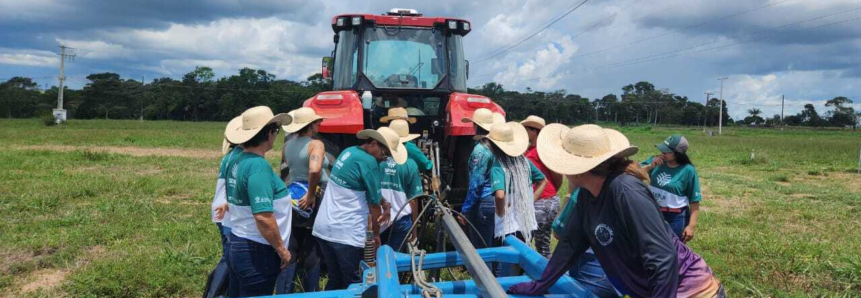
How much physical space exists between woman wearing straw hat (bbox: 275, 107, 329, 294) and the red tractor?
6.09ft

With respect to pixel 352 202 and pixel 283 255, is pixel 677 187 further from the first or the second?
pixel 283 255

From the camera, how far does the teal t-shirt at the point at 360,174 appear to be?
3518 mm

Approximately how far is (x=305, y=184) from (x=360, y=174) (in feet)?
2.67

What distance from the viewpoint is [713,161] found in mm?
18125

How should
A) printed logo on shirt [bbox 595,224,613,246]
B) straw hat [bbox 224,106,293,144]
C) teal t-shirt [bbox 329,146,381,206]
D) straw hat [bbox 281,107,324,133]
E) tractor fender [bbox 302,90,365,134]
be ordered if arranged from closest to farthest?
printed logo on shirt [bbox 595,224,613,246], straw hat [bbox 224,106,293,144], teal t-shirt [bbox 329,146,381,206], straw hat [bbox 281,107,324,133], tractor fender [bbox 302,90,365,134]

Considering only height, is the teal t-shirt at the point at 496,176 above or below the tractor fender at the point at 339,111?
below

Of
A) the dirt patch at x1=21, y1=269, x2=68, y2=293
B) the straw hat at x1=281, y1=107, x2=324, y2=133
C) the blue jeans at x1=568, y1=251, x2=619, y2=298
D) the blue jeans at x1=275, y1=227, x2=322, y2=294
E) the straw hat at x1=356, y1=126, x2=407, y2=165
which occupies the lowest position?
the dirt patch at x1=21, y1=269, x2=68, y2=293

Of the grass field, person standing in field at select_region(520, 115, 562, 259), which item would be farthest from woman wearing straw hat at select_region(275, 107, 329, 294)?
person standing in field at select_region(520, 115, 562, 259)

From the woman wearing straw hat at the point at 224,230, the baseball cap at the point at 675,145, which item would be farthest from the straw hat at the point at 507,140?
the woman wearing straw hat at the point at 224,230

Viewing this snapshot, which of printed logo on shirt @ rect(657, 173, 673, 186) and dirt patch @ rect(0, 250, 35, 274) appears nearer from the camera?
printed logo on shirt @ rect(657, 173, 673, 186)

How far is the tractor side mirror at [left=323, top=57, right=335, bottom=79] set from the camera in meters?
7.46

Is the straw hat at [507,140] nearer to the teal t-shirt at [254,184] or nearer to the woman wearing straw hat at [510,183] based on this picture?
the woman wearing straw hat at [510,183]

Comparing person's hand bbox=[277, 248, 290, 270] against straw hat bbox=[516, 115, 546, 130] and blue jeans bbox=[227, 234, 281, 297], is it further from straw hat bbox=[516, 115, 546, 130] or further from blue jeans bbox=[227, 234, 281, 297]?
straw hat bbox=[516, 115, 546, 130]

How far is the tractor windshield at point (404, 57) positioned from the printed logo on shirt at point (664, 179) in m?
2.93
